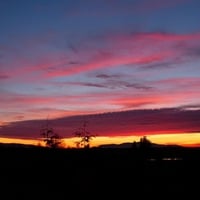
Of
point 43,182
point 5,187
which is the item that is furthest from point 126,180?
point 5,187

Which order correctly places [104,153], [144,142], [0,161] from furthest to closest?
[144,142] < [104,153] < [0,161]

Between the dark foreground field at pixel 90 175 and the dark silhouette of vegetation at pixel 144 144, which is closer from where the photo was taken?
the dark foreground field at pixel 90 175

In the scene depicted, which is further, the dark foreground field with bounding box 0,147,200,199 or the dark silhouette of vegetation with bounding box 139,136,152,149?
the dark silhouette of vegetation with bounding box 139,136,152,149

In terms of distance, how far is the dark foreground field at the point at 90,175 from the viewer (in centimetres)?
1747

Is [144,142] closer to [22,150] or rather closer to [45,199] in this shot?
[22,150]

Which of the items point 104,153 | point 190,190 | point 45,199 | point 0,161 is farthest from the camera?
point 104,153

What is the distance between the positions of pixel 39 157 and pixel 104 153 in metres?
3.69

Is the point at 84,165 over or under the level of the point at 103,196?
over

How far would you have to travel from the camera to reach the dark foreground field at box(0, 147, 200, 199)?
17.5 meters

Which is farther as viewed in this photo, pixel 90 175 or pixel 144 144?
pixel 144 144

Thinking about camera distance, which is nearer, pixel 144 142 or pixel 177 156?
pixel 177 156

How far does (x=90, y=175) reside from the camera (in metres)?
18.6

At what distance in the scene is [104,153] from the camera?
73.9 ft

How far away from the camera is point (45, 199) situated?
16609 mm
